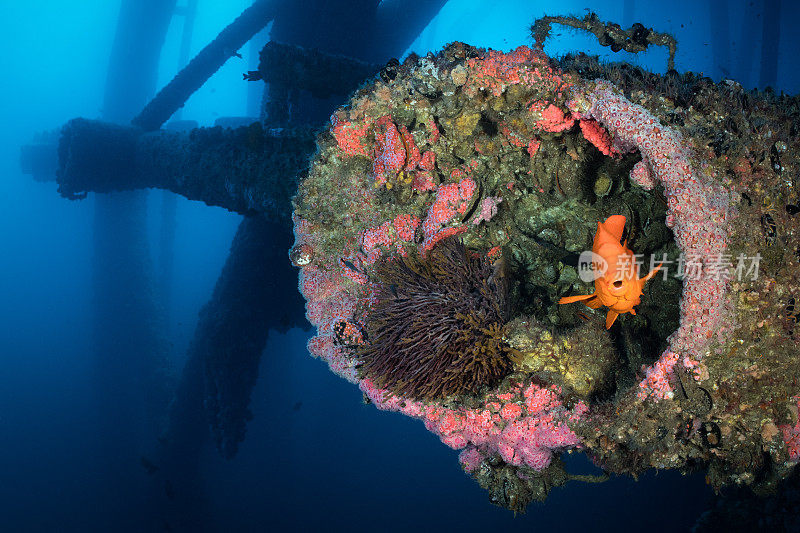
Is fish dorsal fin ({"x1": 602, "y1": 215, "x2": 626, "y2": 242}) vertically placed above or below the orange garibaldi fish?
above

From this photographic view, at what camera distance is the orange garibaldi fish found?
2.27 meters

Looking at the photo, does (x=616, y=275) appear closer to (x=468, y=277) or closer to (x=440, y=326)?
(x=468, y=277)

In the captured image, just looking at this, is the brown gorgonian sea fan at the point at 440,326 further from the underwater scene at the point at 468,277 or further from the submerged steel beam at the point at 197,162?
the submerged steel beam at the point at 197,162

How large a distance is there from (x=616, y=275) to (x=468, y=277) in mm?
929

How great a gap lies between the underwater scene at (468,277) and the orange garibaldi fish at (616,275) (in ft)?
0.05

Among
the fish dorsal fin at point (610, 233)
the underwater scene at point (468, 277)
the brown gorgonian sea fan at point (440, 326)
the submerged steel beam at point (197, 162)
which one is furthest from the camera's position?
the submerged steel beam at point (197, 162)

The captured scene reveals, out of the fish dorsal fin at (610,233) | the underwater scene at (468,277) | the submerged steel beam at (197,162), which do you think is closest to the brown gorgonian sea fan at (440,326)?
the underwater scene at (468,277)

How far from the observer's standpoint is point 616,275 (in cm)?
229

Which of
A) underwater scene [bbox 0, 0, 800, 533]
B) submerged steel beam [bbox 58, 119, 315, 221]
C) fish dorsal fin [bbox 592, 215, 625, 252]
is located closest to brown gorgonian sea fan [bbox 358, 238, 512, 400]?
underwater scene [bbox 0, 0, 800, 533]

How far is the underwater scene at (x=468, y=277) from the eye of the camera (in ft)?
6.80

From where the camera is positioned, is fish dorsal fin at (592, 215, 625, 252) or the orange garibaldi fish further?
fish dorsal fin at (592, 215, 625, 252)

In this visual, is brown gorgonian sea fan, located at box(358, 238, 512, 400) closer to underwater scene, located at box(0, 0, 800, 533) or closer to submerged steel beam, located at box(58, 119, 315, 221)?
underwater scene, located at box(0, 0, 800, 533)

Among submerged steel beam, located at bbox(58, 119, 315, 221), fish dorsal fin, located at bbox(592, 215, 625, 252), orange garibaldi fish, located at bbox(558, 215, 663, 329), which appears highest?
submerged steel beam, located at bbox(58, 119, 315, 221)

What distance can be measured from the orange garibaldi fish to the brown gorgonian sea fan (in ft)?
1.84
